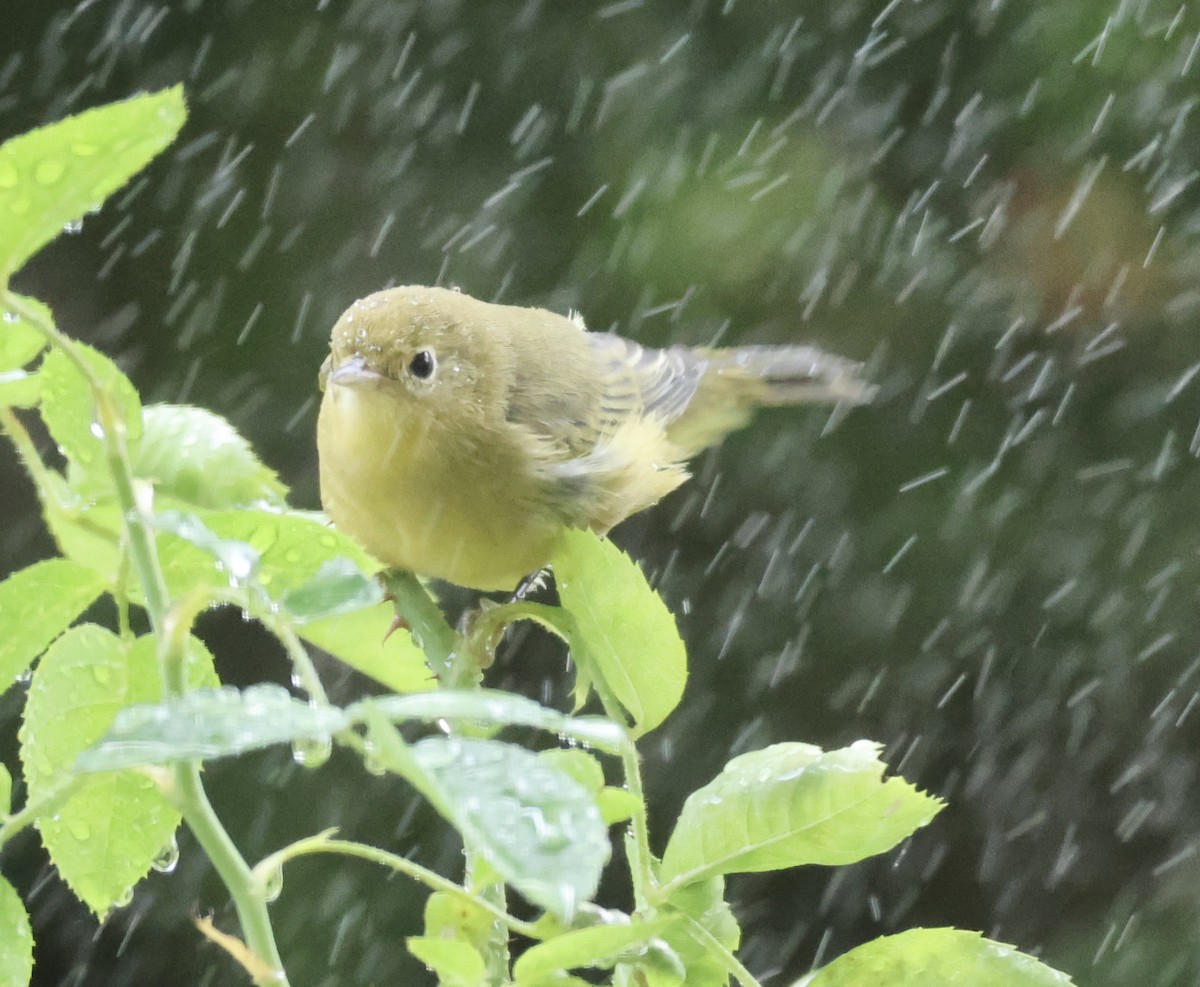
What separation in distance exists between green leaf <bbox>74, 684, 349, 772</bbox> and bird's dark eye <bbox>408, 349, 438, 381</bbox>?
97cm

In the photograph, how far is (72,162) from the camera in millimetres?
399

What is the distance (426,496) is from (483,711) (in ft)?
2.99

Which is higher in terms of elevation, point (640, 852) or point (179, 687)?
point (179, 687)

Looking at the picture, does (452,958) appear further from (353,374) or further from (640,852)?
(353,374)

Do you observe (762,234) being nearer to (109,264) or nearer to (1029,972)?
(109,264)

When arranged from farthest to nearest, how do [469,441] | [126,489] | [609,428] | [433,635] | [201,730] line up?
[609,428] < [469,441] < [433,635] < [126,489] < [201,730]

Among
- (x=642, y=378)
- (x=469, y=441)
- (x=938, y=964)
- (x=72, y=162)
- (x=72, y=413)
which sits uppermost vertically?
(x=72, y=162)

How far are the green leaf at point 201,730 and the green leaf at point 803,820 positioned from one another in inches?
9.7

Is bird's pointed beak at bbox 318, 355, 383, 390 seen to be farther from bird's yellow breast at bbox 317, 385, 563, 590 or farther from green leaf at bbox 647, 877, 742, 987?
green leaf at bbox 647, 877, 742, 987

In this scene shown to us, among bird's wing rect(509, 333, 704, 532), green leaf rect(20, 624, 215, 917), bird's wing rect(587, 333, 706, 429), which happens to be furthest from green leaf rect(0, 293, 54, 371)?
bird's wing rect(587, 333, 706, 429)

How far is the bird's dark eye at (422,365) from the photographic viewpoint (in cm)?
128

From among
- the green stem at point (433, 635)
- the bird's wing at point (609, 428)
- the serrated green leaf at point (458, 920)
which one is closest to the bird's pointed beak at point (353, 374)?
the bird's wing at point (609, 428)

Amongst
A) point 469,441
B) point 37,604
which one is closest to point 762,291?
point 469,441

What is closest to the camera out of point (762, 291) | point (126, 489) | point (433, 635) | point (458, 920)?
point (126, 489)
